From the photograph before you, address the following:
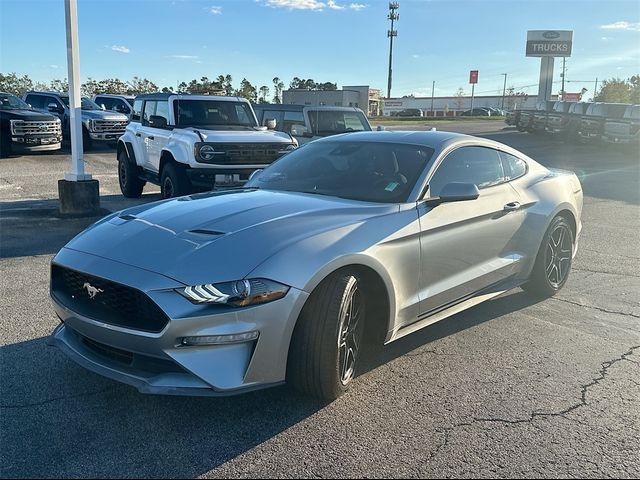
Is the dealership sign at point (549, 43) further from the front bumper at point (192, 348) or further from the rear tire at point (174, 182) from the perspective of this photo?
the front bumper at point (192, 348)

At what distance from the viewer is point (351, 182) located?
4.50 meters

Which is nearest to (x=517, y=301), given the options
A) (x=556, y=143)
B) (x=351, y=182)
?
(x=351, y=182)

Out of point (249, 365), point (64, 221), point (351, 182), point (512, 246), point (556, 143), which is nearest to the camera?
point (249, 365)

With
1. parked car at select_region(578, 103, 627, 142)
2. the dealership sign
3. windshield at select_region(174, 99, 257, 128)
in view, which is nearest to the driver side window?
windshield at select_region(174, 99, 257, 128)

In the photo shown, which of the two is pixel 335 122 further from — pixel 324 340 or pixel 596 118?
pixel 596 118

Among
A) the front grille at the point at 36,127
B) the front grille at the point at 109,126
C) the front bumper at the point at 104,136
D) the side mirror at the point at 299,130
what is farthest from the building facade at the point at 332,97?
the side mirror at the point at 299,130

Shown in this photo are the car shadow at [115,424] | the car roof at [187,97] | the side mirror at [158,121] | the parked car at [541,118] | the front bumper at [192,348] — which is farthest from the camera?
the parked car at [541,118]

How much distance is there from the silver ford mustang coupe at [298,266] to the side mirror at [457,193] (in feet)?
0.03

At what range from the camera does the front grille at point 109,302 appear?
3051 millimetres

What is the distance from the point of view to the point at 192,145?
30.5ft

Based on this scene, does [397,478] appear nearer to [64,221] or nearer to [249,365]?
[249,365]

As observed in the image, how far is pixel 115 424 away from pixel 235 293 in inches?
39.4

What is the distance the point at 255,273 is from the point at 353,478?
3.64ft

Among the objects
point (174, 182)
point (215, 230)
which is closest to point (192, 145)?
point (174, 182)
